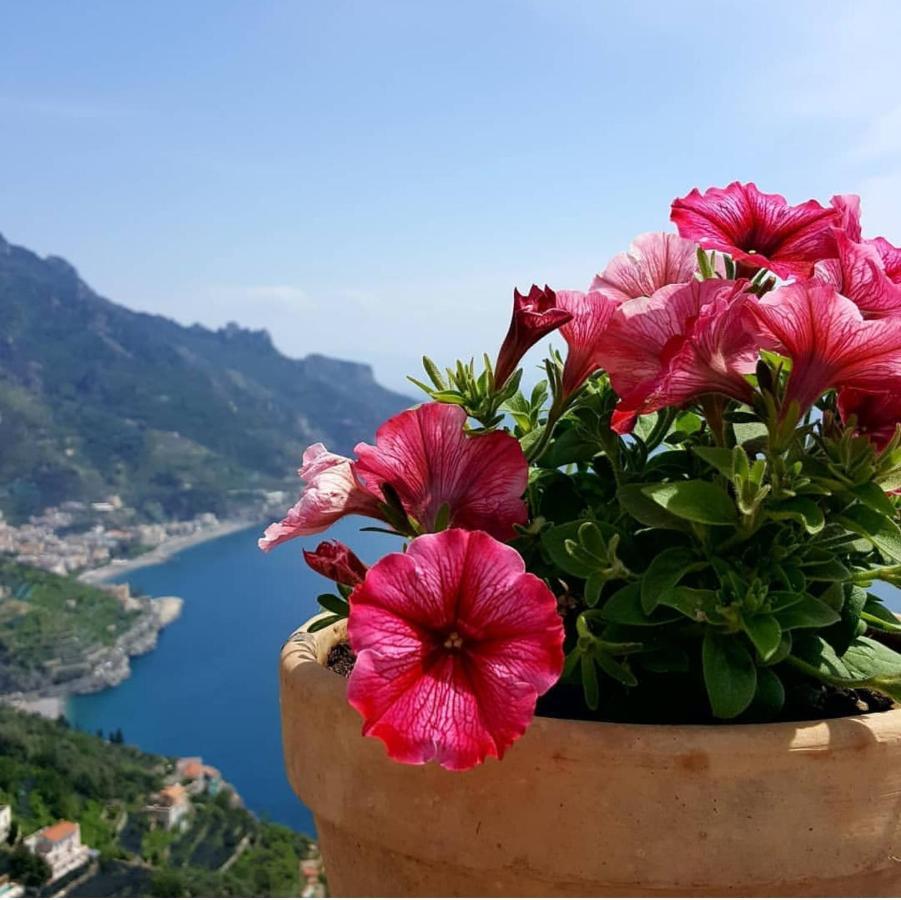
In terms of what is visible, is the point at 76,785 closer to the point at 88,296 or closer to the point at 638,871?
the point at 638,871

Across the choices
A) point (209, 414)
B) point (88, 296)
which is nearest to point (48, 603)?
point (209, 414)

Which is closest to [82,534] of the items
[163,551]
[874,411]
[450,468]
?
[163,551]

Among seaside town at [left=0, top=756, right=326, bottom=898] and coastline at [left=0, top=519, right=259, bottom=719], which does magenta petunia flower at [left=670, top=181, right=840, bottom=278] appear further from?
coastline at [left=0, top=519, right=259, bottom=719]

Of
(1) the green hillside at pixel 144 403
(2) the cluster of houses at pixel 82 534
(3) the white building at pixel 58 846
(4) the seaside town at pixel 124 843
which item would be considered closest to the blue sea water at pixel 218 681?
(2) the cluster of houses at pixel 82 534

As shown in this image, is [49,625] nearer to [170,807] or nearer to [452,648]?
[170,807]

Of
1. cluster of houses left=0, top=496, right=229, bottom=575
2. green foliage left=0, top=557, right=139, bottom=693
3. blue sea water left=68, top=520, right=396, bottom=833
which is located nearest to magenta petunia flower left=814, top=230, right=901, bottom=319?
blue sea water left=68, top=520, right=396, bottom=833

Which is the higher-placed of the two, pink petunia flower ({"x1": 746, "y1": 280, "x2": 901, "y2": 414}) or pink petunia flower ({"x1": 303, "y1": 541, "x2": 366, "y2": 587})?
pink petunia flower ({"x1": 746, "y1": 280, "x2": 901, "y2": 414})

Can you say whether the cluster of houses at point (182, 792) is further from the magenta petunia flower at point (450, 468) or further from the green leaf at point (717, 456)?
the green leaf at point (717, 456)
